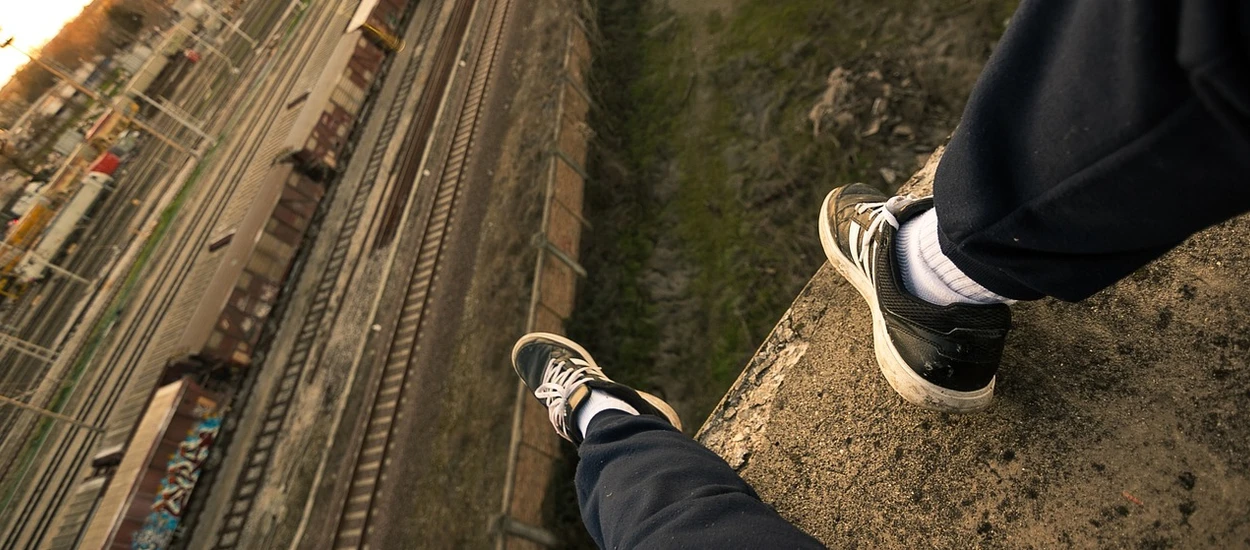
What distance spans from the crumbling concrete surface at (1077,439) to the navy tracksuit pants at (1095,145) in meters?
1.15

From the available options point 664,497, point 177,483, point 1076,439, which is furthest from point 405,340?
point 1076,439

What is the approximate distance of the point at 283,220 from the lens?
501 inches

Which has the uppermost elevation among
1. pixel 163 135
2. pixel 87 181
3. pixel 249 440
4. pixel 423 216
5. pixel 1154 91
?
pixel 163 135

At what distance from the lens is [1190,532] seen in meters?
2.06

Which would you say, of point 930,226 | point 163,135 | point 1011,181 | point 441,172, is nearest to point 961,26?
point 930,226

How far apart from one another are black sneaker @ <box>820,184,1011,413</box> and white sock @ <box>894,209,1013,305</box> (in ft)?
0.10

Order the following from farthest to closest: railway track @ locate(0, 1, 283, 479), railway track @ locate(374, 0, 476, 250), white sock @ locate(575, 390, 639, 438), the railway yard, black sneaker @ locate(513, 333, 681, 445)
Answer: railway track @ locate(0, 1, 283, 479) → railway track @ locate(374, 0, 476, 250) → the railway yard → black sneaker @ locate(513, 333, 681, 445) → white sock @ locate(575, 390, 639, 438)

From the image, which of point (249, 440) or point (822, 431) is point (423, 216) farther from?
point (822, 431)

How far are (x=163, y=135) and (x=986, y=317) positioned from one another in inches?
1068

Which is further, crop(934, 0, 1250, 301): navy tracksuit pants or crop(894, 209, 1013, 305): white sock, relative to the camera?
crop(894, 209, 1013, 305): white sock

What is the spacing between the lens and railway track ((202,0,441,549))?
9.58 meters

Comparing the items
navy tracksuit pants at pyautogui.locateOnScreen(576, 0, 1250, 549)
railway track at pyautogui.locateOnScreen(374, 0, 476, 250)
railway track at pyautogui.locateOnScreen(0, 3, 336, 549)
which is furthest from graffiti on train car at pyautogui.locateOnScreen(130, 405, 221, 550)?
navy tracksuit pants at pyautogui.locateOnScreen(576, 0, 1250, 549)

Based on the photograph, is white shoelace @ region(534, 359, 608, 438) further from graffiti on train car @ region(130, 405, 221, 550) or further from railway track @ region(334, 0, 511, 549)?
graffiti on train car @ region(130, 405, 221, 550)

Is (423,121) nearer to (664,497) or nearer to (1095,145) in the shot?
(664,497)
